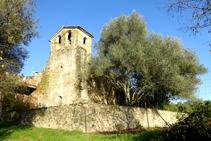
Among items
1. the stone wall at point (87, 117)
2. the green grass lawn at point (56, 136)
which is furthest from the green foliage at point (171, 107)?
the green grass lawn at point (56, 136)

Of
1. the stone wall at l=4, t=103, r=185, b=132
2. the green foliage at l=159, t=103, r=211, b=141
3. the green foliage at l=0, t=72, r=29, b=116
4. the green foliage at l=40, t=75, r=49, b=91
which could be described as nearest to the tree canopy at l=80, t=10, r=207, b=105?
the stone wall at l=4, t=103, r=185, b=132

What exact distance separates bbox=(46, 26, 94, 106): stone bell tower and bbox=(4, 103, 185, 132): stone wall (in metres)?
3.17

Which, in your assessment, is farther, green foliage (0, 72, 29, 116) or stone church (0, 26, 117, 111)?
stone church (0, 26, 117, 111)

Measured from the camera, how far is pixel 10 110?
45.2ft

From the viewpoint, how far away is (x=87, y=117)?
32.6 ft

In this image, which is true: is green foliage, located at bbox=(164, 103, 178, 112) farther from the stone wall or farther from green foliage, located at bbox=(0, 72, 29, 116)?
green foliage, located at bbox=(0, 72, 29, 116)

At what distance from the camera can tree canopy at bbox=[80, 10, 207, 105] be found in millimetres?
12672

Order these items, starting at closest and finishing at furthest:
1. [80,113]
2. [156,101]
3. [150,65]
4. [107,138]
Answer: [107,138]
[80,113]
[150,65]
[156,101]

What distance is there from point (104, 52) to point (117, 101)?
6359 mm

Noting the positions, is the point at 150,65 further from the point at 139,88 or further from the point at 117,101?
the point at 117,101

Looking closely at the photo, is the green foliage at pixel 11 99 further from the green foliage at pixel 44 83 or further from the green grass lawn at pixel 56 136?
the green grass lawn at pixel 56 136

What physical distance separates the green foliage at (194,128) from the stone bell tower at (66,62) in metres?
10.1

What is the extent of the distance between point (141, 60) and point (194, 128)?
8462 millimetres

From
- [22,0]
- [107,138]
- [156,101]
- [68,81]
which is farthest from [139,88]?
[22,0]
